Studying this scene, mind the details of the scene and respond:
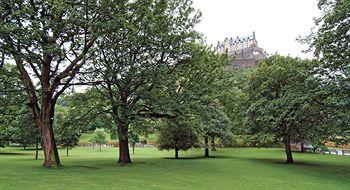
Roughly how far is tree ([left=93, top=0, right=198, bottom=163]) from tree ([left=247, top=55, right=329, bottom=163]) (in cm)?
796

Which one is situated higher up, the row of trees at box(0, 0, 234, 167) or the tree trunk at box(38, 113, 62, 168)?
the row of trees at box(0, 0, 234, 167)

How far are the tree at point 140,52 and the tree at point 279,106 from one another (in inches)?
313

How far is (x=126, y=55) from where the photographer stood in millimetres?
23422

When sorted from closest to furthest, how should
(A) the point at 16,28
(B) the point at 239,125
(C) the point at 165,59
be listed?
(A) the point at 16,28
(C) the point at 165,59
(B) the point at 239,125

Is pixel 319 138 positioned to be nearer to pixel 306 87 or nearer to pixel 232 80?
pixel 306 87

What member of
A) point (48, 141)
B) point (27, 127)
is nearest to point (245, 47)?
point (27, 127)

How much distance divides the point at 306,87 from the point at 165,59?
10.1 m

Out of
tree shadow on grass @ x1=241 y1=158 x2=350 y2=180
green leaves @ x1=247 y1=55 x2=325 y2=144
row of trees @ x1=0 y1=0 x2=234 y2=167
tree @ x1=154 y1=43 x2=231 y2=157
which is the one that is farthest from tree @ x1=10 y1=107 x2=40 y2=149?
tree shadow on grass @ x1=241 y1=158 x2=350 y2=180

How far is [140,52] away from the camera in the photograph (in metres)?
24.0

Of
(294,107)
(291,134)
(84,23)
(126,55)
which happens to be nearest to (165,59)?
(126,55)

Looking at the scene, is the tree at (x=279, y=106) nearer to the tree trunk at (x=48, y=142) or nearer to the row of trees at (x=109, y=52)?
the row of trees at (x=109, y=52)

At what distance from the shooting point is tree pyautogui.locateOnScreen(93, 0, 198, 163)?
2111 cm

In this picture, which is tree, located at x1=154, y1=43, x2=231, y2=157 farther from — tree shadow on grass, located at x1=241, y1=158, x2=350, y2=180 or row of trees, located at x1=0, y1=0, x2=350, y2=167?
tree shadow on grass, located at x1=241, y1=158, x2=350, y2=180

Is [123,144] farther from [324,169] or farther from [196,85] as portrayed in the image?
[324,169]
